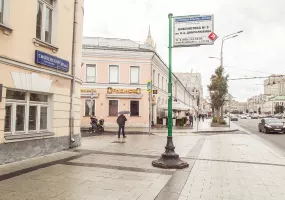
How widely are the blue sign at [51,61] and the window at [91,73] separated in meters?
17.3

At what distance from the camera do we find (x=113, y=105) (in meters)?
28.3

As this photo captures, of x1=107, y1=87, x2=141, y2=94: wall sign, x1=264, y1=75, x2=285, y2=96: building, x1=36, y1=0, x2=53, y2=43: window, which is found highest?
x1=264, y1=75, x2=285, y2=96: building

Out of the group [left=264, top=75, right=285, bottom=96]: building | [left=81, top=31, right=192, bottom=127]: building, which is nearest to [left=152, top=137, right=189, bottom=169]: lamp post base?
[left=81, top=31, right=192, bottom=127]: building

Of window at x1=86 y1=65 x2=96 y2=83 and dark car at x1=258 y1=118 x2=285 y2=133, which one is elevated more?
window at x1=86 y1=65 x2=96 y2=83

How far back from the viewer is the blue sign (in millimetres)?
9328

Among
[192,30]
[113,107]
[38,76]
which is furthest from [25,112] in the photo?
[113,107]

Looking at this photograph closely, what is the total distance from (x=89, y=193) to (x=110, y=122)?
22655 mm

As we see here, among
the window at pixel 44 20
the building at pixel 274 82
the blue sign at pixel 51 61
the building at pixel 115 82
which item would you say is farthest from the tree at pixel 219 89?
the window at pixel 44 20

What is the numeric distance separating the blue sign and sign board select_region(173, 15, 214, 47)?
178 inches

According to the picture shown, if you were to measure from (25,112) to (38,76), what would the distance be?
1.29 meters

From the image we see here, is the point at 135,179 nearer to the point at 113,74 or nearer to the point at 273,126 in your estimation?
the point at 273,126

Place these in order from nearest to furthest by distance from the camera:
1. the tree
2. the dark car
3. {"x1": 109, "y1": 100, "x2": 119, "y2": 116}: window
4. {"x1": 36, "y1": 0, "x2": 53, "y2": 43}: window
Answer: {"x1": 36, "y1": 0, "x2": 53, "y2": 43}: window
the dark car
{"x1": 109, "y1": 100, "x2": 119, "y2": 116}: window
the tree

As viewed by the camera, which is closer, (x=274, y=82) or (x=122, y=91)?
(x=122, y=91)

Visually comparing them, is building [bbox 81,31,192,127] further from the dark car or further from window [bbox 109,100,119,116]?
the dark car
